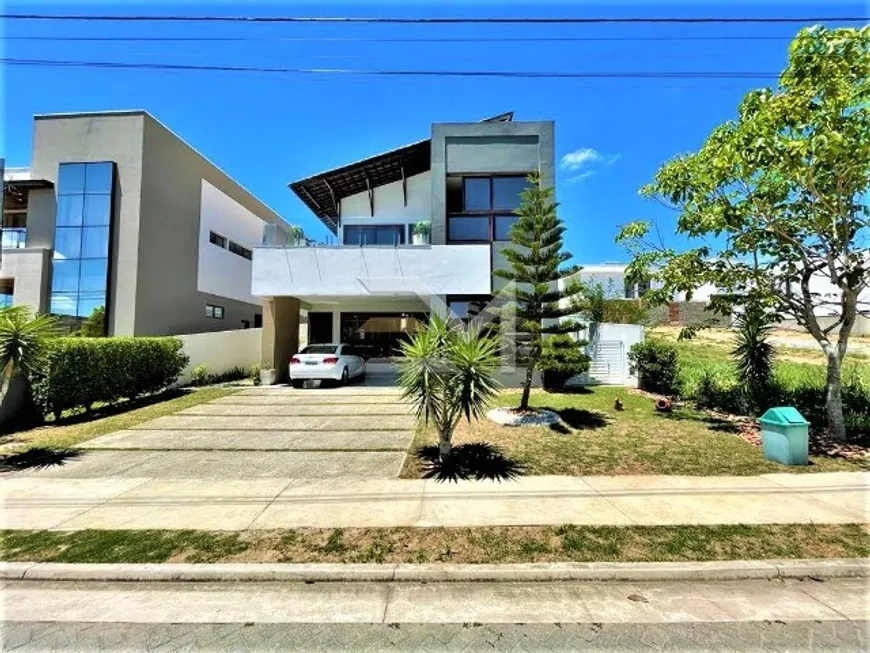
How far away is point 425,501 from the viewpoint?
542 cm

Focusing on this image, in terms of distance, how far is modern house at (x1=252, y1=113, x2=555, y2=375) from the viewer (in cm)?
1380

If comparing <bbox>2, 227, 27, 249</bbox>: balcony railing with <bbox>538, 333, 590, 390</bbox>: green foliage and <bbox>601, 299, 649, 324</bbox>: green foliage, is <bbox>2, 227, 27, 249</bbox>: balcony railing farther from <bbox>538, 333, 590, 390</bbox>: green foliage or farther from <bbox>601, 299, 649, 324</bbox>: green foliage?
<bbox>601, 299, 649, 324</bbox>: green foliage

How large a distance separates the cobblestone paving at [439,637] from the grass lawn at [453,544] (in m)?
0.82

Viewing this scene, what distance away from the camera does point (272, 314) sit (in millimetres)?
14859

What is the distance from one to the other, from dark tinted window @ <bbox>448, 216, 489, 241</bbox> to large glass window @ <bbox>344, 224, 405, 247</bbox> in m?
3.14

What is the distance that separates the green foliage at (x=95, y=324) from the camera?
16.2 m

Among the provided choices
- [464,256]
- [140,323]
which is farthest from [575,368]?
[140,323]

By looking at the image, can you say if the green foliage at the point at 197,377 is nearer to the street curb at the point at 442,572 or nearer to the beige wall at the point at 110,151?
the beige wall at the point at 110,151

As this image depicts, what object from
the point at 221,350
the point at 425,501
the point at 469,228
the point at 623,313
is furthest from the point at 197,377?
the point at 623,313

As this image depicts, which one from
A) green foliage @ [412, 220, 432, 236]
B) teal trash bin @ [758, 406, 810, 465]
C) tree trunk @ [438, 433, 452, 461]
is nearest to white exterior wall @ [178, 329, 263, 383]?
green foliage @ [412, 220, 432, 236]

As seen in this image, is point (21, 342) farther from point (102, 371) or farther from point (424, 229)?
point (424, 229)

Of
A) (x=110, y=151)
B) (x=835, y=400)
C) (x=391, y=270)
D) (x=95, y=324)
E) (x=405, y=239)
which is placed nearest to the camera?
(x=835, y=400)

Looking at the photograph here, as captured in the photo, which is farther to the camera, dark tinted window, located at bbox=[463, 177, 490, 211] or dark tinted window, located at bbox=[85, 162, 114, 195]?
dark tinted window, located at bbox=[85, 162, 114, 195]

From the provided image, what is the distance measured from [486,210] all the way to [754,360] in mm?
9227
